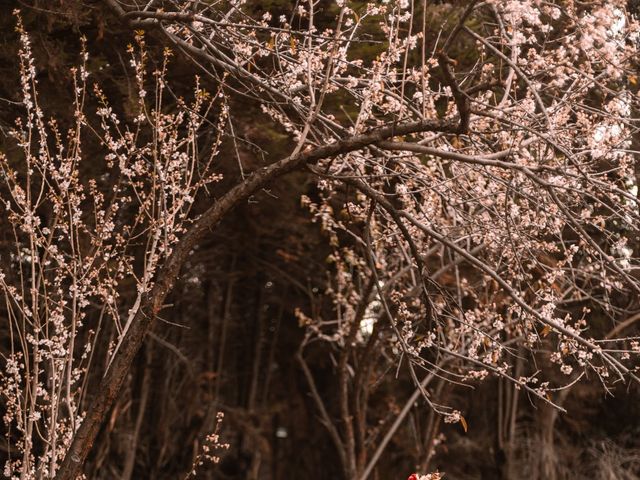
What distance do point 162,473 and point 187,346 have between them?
187 cm

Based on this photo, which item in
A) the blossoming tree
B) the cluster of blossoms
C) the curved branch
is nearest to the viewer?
the blossoming tree

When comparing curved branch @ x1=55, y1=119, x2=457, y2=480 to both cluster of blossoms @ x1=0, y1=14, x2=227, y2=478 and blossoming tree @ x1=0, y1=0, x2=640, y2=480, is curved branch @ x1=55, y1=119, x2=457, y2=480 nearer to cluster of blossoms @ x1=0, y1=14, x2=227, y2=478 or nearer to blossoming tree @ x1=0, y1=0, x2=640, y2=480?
blossoming tree @ x1=0, y1=0, x2=640, y2=480

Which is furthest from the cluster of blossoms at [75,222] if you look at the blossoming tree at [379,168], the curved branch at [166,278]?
the curved branch at [166,278]

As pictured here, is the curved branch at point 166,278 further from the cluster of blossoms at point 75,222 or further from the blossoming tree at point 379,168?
the cluster of blossoms at point 75,222

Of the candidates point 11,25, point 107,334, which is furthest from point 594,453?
point 11,25

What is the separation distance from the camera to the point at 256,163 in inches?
304

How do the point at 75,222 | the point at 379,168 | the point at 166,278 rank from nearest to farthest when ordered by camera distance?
the point at 166,278
the point at 75,222
the point at 379,168

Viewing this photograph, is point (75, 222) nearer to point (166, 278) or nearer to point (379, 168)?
point (166, 278)

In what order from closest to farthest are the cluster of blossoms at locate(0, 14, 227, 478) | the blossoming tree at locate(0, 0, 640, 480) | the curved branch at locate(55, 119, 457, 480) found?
the blossoming tree at locate(0, 0, 640, 480) → the curved branch at locate(55, 119, 457, 480) → the cluster of blossoms at locate(0, 14, 227, 478)

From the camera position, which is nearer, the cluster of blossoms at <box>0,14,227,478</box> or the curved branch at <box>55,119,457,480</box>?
the curved branch at <box>55,119,457,480</box>

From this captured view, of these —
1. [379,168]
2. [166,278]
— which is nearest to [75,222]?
[166,278]

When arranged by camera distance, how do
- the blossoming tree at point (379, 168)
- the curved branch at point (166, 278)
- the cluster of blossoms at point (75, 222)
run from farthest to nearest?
the cluster of blossoms at point (75, 222)
the curved branch at point (166, 278)
the blossoming tree at point (379, 168)

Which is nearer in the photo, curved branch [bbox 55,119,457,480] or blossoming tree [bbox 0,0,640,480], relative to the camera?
blossoming tree [bbox 0,0,640,480]

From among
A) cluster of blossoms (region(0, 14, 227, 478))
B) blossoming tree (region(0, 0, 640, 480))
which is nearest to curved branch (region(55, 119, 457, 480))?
blossoming tree (region(0, 0, 640, 480))
